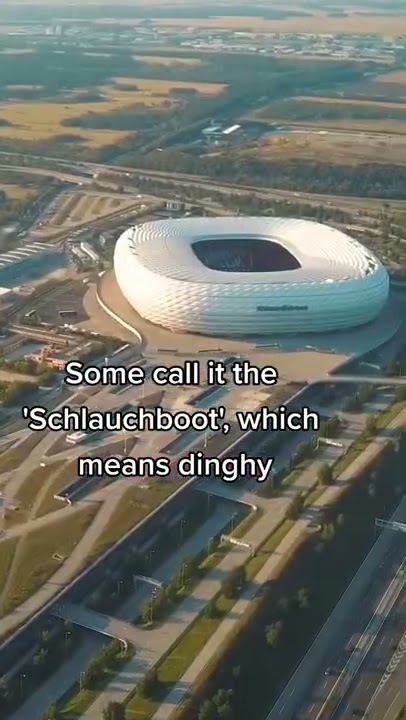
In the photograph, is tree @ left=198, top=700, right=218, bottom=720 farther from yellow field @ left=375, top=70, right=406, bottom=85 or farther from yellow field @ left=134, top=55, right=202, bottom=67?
yellow field @ left=134, top=55, right=202, bottom=67

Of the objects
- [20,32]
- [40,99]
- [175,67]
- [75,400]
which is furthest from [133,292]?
[20,32]

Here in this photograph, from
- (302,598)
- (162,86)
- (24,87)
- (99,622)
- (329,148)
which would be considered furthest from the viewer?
(162,86)

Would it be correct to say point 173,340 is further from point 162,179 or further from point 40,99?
point 40,99

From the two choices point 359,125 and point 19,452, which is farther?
point 359,125

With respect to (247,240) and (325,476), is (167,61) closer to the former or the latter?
(247,240)

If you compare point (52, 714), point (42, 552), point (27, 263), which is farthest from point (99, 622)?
point (27, 263)

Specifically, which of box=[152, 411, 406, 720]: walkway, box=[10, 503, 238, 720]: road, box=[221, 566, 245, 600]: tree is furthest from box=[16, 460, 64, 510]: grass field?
box=[152, 411, 406, 720]: walkway

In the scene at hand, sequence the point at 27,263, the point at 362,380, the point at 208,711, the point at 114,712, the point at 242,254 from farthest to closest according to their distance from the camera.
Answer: the point at 27,263, the point at 242,254, the point at 362,380, the point at 208,711, the point at 114,712
